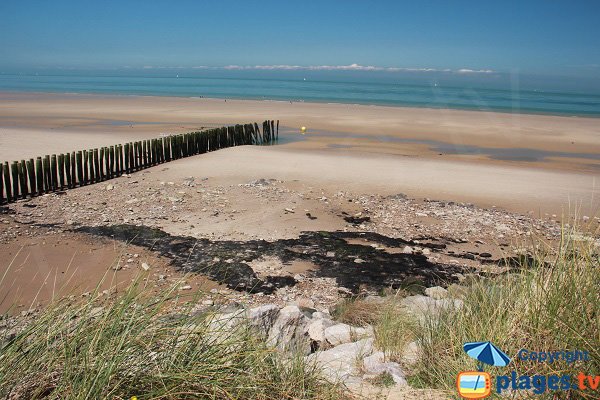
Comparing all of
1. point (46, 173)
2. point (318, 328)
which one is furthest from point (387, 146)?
point (318, 328)

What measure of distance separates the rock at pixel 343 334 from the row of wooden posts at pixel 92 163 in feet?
31.1

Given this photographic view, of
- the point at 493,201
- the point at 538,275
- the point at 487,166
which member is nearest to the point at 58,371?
the point at 538,275

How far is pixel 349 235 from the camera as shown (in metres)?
10.6

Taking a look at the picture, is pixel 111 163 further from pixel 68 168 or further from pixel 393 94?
pixel 393 94

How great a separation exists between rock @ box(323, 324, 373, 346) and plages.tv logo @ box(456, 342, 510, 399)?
2.66 m

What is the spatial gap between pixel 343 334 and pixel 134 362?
10.3 ft

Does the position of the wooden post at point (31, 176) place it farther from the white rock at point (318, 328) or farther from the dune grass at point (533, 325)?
the dune grass at point (533, 325)

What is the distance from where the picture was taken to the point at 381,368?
423 cm

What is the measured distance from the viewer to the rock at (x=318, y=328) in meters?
5.79

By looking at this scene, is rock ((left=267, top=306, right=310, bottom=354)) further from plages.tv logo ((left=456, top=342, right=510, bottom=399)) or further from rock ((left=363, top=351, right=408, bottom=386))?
plages.tv logo ((left=456, top=342, right=510, bottom=399))

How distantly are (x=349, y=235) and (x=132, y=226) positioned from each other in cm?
445

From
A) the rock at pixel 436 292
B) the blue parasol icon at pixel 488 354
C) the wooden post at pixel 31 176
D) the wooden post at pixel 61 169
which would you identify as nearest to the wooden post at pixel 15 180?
the wooden post at pixel 31 176

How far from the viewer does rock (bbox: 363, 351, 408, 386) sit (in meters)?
4.00

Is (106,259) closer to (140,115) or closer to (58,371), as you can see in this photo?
(58,371)
